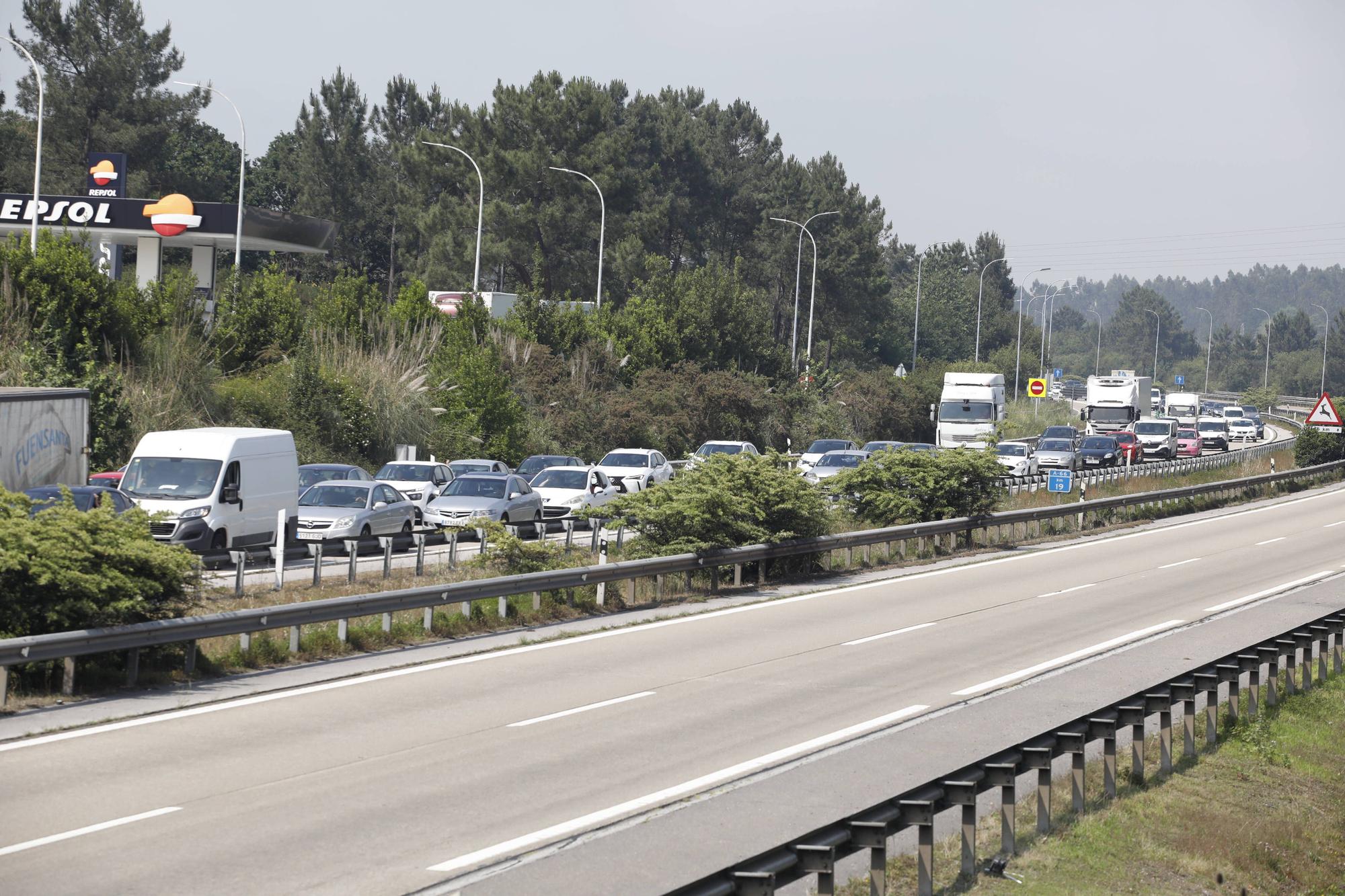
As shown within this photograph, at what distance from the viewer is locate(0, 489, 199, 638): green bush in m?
13.6

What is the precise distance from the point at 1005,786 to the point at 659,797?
2.69m

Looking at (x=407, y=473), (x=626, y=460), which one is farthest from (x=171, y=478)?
(x=626, y=460)

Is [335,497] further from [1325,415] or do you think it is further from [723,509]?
[1325,415]

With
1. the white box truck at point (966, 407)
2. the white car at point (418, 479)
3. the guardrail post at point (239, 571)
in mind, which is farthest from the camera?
the white box truck at point (966, 407)

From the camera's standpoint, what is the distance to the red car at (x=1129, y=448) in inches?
2312

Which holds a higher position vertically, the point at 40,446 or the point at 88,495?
the point at 40,446

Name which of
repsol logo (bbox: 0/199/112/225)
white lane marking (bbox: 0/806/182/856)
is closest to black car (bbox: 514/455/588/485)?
repsol logo (bbox: 0/199/112/225)

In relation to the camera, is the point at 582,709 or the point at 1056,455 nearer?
the point at 582,709

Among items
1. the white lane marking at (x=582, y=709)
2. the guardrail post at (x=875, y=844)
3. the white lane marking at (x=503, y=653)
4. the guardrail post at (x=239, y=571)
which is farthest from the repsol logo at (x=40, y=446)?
the guardrail post at (x=875, y=844)

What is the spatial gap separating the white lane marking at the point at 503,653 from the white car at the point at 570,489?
8746 mm

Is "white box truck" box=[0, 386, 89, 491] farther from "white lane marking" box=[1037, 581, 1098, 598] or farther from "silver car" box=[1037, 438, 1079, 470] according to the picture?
"silver car" box=[1037, 438, 1079, 470]

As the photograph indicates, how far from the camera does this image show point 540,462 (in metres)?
38.7

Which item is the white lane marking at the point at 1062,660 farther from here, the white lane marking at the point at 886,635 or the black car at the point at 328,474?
the black car at the point at 328,474

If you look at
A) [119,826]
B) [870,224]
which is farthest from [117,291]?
[870,224]
